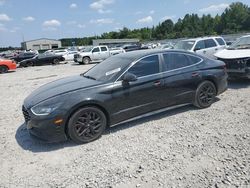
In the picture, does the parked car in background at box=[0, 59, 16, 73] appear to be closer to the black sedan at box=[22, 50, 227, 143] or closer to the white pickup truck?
the white pickup truck

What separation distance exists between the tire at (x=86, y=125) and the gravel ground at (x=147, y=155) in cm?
15

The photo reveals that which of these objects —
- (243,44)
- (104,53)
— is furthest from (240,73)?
(104,53)

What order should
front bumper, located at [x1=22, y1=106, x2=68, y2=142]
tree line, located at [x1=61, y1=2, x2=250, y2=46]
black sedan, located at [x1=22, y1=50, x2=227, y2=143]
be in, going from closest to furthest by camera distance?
front bumper, located at [x1=22, y1=106, x2=68, y2=142]
black sedan, located at [x1=22, y1=50, x2=227, y2=143]
tree line, located at [x1=61, y1=2, x2=250, y2=46]

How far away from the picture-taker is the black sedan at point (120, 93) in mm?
4254

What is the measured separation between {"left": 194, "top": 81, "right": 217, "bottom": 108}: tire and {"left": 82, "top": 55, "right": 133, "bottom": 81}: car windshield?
1.87 meters

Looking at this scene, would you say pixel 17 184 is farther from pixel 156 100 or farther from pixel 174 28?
pixel 174 28

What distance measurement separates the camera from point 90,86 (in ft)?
15.1

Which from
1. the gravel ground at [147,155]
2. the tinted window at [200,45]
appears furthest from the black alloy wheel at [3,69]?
the gravel ground at [147,155]

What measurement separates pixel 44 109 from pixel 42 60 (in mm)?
22546

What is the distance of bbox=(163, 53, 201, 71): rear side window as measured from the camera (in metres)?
5.35

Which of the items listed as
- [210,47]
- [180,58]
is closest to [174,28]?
[210,47]

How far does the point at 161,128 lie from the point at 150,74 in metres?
1.14

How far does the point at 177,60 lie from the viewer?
5520 mm

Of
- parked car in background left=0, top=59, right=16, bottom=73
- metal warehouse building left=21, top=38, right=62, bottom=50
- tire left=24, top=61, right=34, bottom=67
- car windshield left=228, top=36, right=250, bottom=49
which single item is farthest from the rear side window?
metal warehouse building left=21, top=38, right=62, bottom=50
